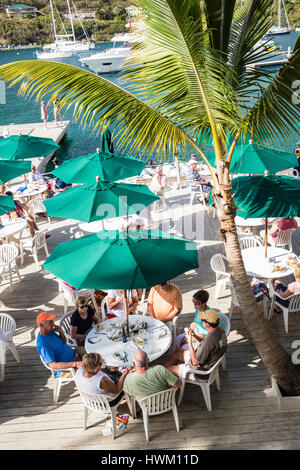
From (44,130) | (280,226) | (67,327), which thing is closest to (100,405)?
(67,327)

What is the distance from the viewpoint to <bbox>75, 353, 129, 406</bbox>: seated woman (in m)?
4.80

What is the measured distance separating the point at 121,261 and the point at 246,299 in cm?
156

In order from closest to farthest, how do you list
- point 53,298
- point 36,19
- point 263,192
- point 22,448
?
point 22,448, point 263,192, point 53,298, point 36,19

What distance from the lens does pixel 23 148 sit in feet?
36.3

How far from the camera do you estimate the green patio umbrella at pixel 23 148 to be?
428 inches

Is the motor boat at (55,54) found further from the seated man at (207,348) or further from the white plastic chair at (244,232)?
the seated man at (207,348)

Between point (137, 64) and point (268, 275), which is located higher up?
point (137, 64)

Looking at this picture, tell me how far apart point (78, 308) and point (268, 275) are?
3.20 metres

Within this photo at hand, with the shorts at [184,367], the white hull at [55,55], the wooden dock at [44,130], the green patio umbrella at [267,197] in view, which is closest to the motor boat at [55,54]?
the white hull at [55,55]

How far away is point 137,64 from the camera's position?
4977mm

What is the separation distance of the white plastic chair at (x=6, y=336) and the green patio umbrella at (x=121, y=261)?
1.45 metres

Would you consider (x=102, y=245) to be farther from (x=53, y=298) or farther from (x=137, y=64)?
(x=53, y=298)

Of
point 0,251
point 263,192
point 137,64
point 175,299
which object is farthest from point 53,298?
point 137,64

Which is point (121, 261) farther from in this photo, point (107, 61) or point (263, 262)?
point (107, 61)
